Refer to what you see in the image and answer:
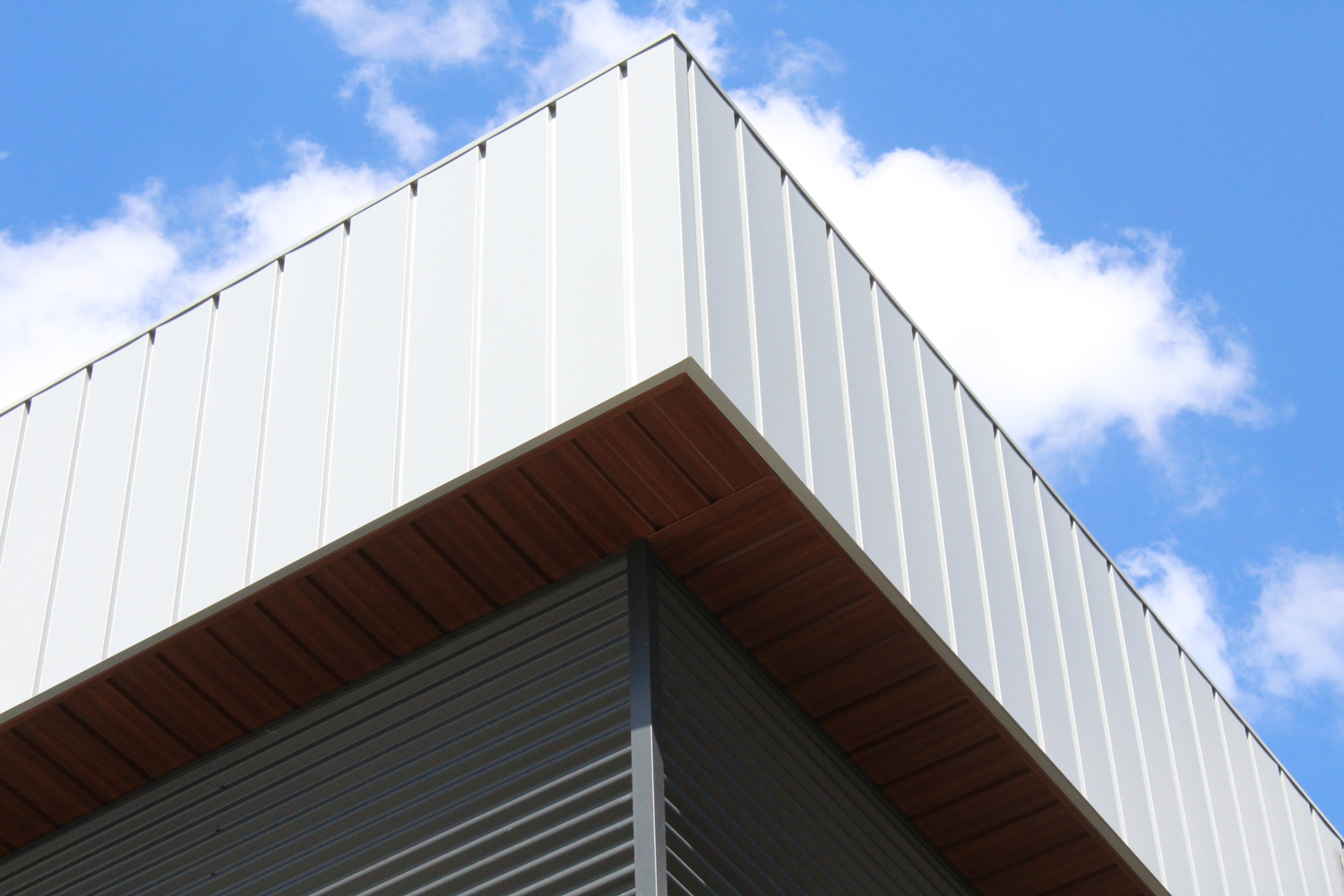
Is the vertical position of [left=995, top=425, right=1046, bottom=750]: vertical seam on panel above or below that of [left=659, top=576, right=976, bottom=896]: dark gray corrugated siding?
above

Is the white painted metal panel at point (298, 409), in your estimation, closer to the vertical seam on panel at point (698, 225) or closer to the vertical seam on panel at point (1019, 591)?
the vertical seam on panel at point (698, 225)

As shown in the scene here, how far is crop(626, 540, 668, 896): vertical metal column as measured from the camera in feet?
16.9

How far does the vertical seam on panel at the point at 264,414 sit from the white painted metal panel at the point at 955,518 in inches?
106

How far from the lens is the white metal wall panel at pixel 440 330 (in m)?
5.86

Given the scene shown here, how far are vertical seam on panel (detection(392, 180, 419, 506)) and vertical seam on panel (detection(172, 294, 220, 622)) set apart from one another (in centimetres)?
105

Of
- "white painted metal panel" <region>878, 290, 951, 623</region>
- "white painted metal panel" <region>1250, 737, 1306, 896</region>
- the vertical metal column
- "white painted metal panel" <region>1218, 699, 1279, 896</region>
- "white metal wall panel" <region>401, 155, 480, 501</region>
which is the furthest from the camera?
"white painted metal panel" <region>1250, 737, 1306, 896</region>

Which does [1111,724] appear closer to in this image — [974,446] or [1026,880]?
[1026,880]

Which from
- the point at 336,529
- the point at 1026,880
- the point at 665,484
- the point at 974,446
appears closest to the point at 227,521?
the point at 336,529

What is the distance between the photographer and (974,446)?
24.8 ft

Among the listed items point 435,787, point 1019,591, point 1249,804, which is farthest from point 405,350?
point 1249,804

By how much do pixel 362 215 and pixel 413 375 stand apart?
1.02 meters

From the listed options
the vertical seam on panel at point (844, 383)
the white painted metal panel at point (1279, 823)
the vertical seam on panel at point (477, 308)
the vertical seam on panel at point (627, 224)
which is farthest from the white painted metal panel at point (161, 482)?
the white painted metal panel at point (1279, 823)

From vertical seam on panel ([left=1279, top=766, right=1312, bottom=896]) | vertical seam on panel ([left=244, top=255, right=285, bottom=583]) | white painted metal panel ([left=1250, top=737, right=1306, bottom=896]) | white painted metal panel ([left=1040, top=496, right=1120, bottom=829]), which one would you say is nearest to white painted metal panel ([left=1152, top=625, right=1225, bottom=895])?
white painted metal panel ([left=1040, top=496, right=1120, bottom=829])

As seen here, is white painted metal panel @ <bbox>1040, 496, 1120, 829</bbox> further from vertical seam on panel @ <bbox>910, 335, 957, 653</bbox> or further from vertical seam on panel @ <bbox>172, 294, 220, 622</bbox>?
vertical seam on panel @ <bbox>172, 294, 220, 622</bbox>
